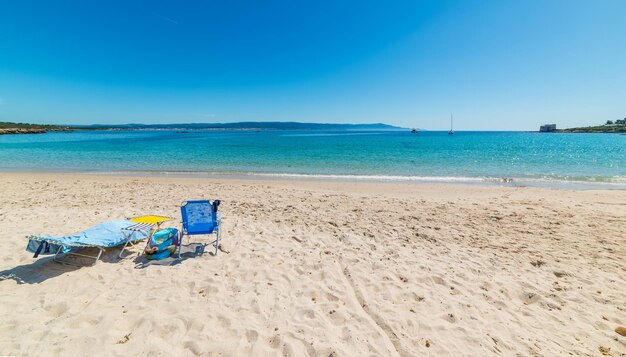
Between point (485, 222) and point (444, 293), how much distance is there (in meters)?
4.26

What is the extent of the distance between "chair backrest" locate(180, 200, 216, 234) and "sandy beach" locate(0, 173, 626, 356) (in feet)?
1.86

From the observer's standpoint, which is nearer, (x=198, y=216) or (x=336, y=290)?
(x=336, y=290)

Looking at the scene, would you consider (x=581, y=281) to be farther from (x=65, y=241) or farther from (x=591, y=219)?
(x=65, y=241)

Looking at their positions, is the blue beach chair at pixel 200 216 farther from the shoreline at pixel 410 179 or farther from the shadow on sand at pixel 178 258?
the shoreline at pixel 410 179

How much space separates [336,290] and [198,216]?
316 cm

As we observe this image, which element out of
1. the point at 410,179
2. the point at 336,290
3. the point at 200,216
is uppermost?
the point at 200,216

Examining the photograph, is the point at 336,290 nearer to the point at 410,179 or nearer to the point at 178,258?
the point at 178,258

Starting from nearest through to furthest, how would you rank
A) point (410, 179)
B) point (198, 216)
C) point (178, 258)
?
point (178, 258), point (198, 216), point (410, 179)

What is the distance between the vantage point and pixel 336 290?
4008 mm

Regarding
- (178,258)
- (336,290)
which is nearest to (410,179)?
(336,290)

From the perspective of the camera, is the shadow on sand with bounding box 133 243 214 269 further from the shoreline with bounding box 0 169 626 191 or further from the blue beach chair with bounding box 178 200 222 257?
the shoreline with bounding box 0 169 626 191

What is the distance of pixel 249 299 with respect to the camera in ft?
12.3

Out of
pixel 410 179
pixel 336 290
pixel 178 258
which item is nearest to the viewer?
pixel 336 290

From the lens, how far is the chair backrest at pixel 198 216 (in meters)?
5.32
